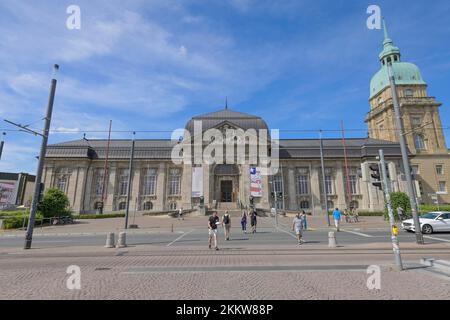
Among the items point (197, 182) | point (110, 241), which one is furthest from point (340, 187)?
point (110, 241)

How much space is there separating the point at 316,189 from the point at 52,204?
45880mm

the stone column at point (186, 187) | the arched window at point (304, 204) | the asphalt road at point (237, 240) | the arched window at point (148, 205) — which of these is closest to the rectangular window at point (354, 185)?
the arched window at point (304, 204)

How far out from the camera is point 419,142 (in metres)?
54.3

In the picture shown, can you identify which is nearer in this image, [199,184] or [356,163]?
[199,184]

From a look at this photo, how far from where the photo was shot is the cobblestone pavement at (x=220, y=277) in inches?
211

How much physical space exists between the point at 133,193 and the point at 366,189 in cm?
4882

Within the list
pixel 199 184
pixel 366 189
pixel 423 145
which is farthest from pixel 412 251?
pixel 423 145

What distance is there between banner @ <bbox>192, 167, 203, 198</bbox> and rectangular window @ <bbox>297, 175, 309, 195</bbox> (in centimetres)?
2109

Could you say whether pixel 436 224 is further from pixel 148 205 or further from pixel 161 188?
pixel 148 205

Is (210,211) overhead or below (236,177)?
below

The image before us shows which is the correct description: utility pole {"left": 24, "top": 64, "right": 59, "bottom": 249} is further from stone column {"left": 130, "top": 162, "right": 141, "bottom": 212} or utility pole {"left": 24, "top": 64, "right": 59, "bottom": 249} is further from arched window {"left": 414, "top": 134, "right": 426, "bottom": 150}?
arched window {"left": 414, "top": 134, "right": 426, "bottom": 150}

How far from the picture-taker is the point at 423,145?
54.3 metres

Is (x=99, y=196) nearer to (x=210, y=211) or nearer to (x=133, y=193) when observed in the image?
(x=133, y=193)
